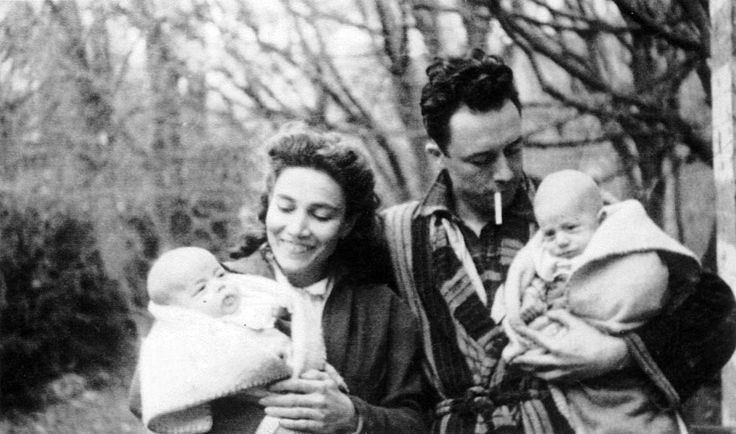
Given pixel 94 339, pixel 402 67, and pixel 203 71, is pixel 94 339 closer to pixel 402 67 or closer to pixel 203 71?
pixel 203 71

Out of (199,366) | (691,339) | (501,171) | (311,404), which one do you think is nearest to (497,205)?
(501,171)

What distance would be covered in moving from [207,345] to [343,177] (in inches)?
28.2

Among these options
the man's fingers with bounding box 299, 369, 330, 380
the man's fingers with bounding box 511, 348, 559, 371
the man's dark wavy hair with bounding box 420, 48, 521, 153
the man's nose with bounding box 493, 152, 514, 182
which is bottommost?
the man's fingers with bounding box 511, 348, 559, 371

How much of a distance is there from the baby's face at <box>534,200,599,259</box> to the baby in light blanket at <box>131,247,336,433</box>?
0.81 m

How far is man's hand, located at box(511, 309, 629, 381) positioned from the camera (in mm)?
3117

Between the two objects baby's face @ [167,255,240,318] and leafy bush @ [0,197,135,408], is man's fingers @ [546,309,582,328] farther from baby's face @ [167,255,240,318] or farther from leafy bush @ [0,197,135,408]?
leafy bush @ [0,197,135,408]

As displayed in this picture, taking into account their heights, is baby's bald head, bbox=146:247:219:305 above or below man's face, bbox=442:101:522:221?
below

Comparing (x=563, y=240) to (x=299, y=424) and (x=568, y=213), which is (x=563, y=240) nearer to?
(x=568, y=213)

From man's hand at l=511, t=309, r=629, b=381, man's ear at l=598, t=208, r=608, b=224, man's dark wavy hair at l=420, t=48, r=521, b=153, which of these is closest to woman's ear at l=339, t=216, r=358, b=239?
man's dark wavy hair at l=420, t=48, r=521, b=153

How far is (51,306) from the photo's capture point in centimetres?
366

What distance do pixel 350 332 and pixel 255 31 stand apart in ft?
3.82

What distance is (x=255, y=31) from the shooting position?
141 inches

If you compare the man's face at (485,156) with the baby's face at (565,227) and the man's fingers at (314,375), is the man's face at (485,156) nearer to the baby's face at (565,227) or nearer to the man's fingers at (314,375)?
the baby's face at (565,227)

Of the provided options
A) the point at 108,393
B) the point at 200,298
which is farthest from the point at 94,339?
the point at 200,298
